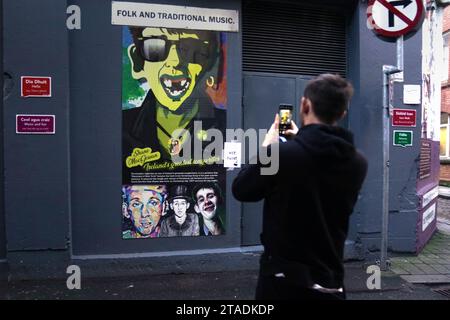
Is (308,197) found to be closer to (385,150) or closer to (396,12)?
(385,150)

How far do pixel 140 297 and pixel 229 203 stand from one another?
1786 millimetres

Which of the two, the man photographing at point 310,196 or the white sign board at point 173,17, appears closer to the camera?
the man photographing at point 310,196

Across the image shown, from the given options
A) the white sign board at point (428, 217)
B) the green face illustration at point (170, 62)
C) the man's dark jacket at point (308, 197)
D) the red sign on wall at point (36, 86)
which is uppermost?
the green face illustration at point (170, 62)

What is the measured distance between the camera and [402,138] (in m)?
6.76

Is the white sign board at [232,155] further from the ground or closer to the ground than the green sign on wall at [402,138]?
closer to the ground

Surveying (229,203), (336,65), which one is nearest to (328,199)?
(229,203)

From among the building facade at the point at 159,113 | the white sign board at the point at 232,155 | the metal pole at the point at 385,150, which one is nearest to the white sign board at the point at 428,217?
the building facade at the point at 159,113

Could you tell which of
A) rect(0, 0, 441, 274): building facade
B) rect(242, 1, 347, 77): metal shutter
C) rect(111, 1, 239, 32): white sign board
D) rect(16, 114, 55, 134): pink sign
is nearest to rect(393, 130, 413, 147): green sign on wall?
rect(0, 0, 441, 274): building facade

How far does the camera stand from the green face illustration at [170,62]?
19.3 ft

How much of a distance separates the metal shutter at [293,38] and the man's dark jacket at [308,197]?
4295mm

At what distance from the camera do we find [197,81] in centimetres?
606

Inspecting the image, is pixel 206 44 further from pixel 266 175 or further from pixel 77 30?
pixel 266 175

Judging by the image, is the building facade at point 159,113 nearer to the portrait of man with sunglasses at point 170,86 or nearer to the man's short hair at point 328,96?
the portrait of man with sunglasses at point 170,86

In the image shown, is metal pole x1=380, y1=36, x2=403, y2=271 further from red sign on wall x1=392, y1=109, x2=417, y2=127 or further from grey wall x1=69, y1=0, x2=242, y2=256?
grey wall x1=69, y1=0, x2=242, y2=256
